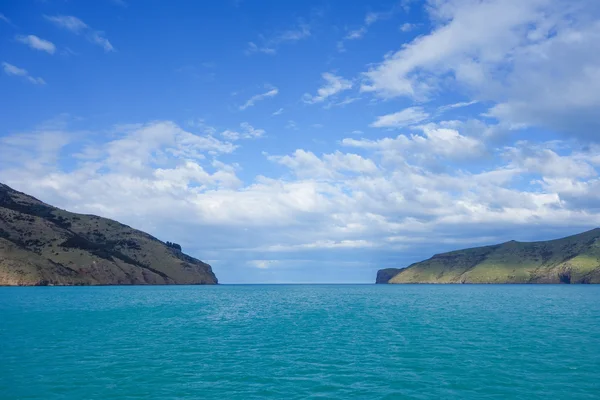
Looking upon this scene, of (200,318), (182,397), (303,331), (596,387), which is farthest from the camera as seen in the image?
(200,318)

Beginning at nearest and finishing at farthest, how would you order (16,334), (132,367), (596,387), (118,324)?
(596,387) → (132,367) → (16,334) → (118,324)

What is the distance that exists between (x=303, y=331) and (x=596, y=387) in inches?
1743

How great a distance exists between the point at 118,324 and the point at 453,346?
6082 centimetres

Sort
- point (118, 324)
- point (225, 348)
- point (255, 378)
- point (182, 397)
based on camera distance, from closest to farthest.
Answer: point (182, 397)
point (255, 378)
point (225, 348)
point (118, 324)

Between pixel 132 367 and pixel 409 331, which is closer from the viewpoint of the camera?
pixel 132 367

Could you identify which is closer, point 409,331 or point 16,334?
point 16,334

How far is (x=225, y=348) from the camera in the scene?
55.7 m

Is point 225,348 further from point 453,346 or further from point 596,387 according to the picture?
point 596,387

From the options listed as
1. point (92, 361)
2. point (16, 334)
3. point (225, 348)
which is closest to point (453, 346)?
point (225, 348)

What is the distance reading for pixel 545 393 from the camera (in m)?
34.5

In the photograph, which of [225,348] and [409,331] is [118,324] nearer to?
[225,348]

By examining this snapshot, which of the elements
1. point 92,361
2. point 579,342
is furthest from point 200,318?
point 579,342

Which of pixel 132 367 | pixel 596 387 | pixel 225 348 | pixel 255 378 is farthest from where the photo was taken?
pixel 225 348

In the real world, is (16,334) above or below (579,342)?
above
